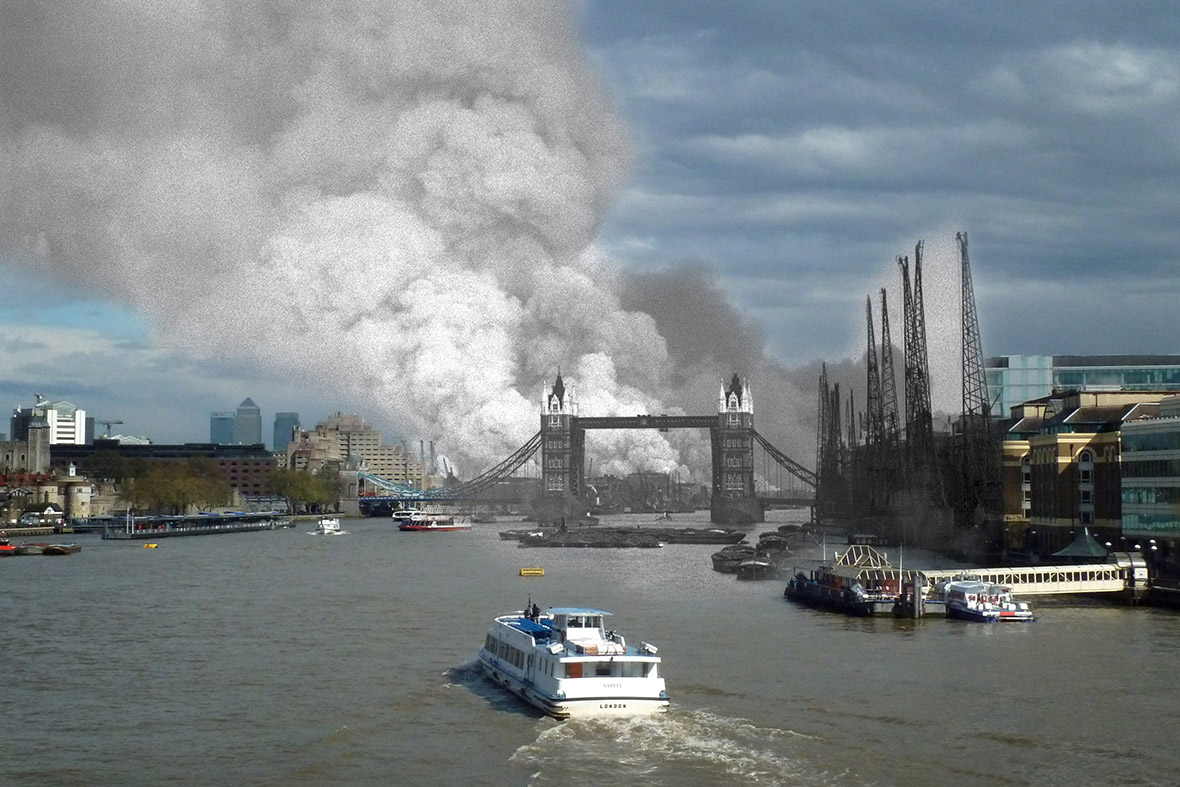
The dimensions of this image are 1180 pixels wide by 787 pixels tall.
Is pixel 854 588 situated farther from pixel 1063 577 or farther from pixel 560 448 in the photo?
pixel 560 448

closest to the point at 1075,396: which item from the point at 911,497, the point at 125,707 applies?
the point at 911,497

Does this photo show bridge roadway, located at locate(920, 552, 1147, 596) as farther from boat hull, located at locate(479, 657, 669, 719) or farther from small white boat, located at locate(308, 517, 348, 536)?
small white boat, located at locate(308, 517, 348, 536)

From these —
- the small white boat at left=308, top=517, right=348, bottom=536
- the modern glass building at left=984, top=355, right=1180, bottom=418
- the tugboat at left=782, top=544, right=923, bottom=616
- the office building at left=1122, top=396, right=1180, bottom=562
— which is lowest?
the tugboat at left=782, top=544, right=923, bottom=616

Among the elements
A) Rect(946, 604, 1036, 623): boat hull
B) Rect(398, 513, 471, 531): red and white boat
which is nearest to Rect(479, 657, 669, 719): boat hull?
Rect(946, 604, 1036, 623): boat hull

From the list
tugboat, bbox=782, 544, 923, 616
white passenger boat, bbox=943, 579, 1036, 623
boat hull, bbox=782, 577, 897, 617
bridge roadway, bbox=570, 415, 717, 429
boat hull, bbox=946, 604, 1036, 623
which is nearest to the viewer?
boat hull, bbox=946, 604, 1036, 623

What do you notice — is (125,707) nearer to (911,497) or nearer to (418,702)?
→ (418,702)

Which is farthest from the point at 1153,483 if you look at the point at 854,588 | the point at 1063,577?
the point at 854,588
